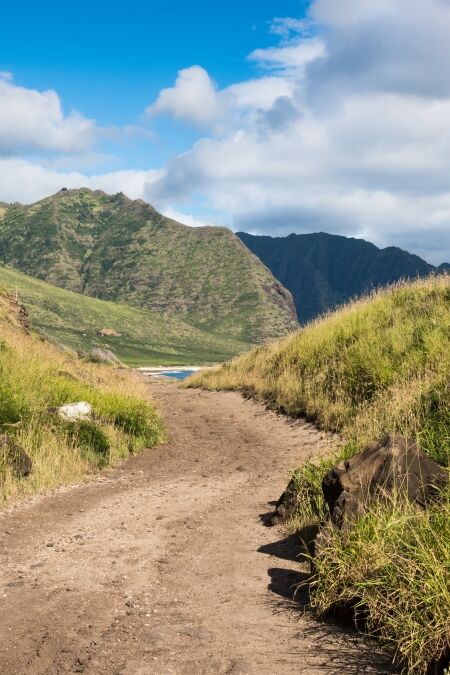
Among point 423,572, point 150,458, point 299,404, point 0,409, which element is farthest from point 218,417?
point 423,572

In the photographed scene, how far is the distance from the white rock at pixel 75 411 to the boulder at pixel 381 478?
7.26m

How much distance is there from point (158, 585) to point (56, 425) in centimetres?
689

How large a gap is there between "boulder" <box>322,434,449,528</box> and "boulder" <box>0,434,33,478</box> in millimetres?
5311

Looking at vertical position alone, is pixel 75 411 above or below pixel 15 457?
above

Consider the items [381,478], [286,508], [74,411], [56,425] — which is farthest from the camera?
[74,411]

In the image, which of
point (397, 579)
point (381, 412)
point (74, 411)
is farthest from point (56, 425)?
point (397, 579)

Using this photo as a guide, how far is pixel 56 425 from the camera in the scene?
1239 cm

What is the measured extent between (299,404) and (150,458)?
5.15m

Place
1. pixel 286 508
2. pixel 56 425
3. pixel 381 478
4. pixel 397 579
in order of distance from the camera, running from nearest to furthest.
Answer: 1. pixel 397 579
2. pixel 381 478
3. pixel 286 508
4. pixel 56 425

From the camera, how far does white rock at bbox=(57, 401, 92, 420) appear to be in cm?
1292

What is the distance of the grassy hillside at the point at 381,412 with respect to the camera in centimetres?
469

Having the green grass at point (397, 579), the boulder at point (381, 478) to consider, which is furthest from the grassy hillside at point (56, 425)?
the green grass at point (397, 579)

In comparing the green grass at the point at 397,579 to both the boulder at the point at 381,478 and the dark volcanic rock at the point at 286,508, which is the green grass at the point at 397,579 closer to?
the boulder at the point at 381,478

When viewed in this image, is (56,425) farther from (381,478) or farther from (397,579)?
(397,579)
